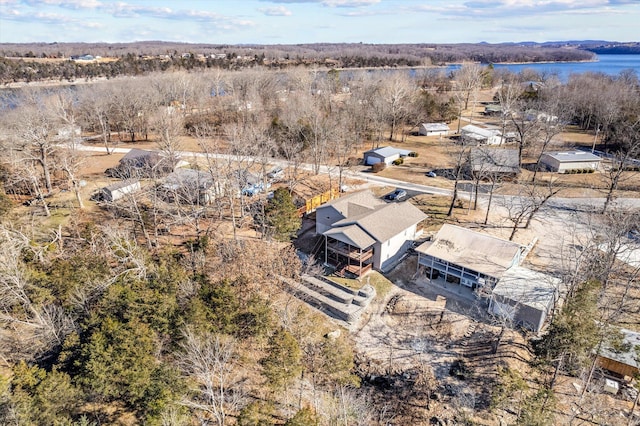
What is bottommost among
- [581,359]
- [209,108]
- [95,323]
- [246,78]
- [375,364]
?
[375,364]

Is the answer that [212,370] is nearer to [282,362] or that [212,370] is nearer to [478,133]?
[282,362]

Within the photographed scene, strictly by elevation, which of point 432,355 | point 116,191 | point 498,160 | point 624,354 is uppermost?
point 498,160

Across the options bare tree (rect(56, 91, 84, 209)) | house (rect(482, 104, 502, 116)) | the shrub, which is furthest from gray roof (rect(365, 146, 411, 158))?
house (rect(482, 104, 502, 116))

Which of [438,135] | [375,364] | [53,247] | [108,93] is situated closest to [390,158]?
[438,135]


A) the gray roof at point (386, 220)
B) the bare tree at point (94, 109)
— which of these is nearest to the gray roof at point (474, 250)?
the gray roof at point (386, 220)

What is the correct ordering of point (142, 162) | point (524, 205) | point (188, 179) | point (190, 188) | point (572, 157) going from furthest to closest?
point (572, 157), point (142, 162), point (188, 179), point (190, 188), point (524, 205)

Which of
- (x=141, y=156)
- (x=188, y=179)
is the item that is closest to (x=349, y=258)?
(x=188, y=179)

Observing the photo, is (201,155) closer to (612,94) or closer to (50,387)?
(50,387)
